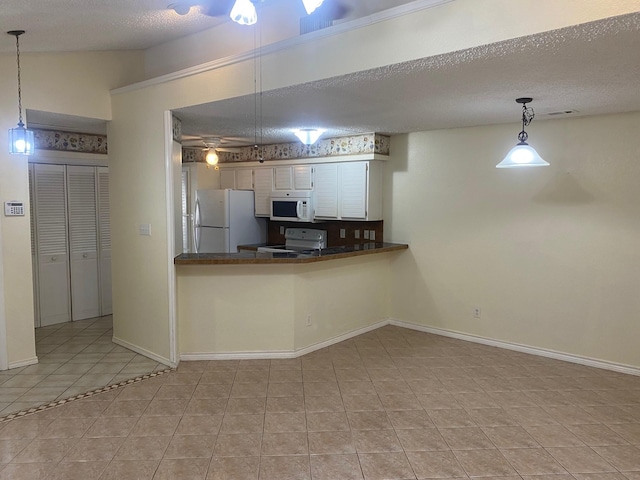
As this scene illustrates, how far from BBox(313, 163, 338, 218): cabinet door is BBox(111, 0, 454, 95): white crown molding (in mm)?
2309

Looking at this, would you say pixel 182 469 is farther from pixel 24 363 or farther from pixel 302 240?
pixel 302 240

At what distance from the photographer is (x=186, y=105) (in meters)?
3.93

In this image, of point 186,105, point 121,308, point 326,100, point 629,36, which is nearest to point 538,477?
point 629,36

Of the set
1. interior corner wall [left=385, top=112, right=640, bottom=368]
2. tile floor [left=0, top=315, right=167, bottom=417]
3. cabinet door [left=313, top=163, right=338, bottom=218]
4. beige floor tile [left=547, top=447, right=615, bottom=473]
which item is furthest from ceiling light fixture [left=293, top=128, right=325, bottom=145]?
beige floor tile [left=547, top=447, right=615, bottom=473]

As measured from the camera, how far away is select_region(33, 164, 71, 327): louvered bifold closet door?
213 inches

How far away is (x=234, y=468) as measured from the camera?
2.63m

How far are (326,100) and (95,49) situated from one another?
2.33 metres

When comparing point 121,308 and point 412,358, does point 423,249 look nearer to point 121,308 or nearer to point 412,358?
point 412,358

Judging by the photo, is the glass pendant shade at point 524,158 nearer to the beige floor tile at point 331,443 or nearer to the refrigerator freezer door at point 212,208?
the beige floor tile at point 331,443

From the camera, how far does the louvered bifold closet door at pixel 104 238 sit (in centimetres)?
595

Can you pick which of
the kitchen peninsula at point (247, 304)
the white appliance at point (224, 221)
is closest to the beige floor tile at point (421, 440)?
the kitchen peninsula at point (247, 304)

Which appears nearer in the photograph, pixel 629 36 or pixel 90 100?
pixel 629 36

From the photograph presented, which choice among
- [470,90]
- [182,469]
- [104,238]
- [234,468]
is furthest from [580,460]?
[104,238]

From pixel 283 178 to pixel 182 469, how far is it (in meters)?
4.34
